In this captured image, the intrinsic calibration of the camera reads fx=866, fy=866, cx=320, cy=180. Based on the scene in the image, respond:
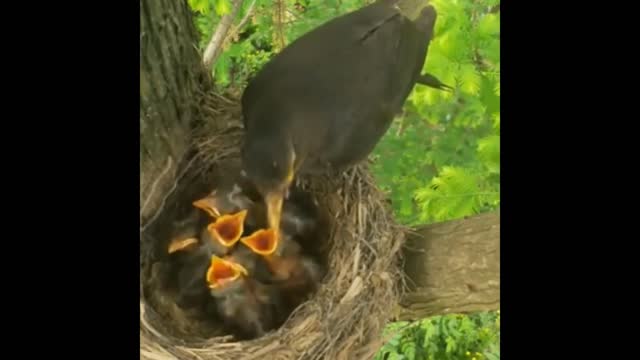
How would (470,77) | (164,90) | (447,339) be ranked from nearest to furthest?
(164,90) < (470,77) < (447,339)

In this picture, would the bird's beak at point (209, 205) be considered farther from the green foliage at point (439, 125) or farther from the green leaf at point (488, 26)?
the green leaf at point (488, 26)

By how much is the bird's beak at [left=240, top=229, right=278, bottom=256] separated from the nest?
0.40 feet

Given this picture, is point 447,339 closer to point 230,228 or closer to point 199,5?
point 230,228

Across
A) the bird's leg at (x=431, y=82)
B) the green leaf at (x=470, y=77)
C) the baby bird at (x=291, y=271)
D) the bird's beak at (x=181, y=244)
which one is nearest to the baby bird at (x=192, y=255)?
the bird's beak at (x=181, y=244)

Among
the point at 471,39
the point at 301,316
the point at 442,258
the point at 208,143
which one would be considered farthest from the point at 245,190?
the point at 471,39

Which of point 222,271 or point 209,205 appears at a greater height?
point 209,205

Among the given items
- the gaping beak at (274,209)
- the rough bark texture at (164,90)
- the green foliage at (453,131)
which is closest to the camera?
the rough bark texture at (164,90)

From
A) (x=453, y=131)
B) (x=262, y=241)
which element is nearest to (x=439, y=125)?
(x=453, y=131)

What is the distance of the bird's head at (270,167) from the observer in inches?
61.3

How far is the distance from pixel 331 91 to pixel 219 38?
0.25 meters

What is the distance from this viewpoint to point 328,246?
171 centimetres

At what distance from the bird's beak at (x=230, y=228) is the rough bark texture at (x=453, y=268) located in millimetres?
323

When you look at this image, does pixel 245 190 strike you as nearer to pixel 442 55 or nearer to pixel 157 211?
pixel 157 211

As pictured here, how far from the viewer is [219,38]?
5.37 ft
